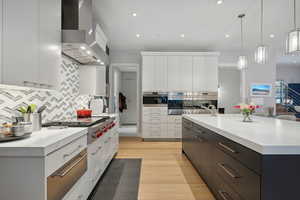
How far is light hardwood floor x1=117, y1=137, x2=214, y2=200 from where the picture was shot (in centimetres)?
234

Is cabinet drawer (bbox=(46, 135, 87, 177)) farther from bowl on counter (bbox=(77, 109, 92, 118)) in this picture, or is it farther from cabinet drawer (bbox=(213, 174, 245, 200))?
cabinet drawer (bbox=(213, 174, 245, 200))

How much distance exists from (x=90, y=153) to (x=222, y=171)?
56.5 inches

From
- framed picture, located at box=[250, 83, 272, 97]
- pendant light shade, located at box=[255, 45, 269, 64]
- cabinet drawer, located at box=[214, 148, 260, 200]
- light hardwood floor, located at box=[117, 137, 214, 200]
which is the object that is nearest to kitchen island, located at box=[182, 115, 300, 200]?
cabinet drawer, located at box=[214, 148, 260, 200]

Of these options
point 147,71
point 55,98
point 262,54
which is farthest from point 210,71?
point 55,98

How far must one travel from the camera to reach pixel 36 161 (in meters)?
1.17

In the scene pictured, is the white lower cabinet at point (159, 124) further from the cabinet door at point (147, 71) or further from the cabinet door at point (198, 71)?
the cabinet door at point (198, 71)

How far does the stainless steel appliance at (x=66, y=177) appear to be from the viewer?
4.14ft

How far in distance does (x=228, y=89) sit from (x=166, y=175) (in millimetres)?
6912

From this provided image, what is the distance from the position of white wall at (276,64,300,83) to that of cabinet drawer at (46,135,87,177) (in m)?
11.2

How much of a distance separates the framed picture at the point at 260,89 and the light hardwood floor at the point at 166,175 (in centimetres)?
351

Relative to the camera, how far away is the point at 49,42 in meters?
1.89

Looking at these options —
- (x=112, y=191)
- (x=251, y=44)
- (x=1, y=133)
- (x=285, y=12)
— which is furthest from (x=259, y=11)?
(x=1, y=133)

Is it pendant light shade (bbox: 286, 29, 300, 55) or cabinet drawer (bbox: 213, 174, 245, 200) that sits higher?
pendant light shade (bbox: 286, 29, 300, 55)

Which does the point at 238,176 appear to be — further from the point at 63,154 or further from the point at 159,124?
the point at 159,124
